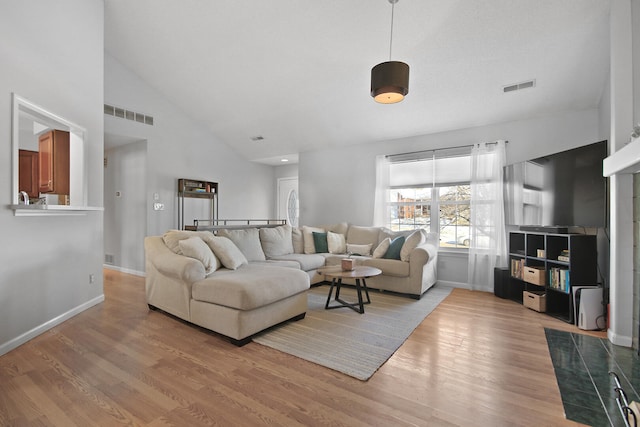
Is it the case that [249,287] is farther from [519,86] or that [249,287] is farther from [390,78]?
[519,86]

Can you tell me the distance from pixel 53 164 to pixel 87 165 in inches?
16.3

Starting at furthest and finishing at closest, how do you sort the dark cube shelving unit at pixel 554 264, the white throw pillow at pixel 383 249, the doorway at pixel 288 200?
the doorway at pixel 288 200
the white throw pillow at pixel 383 249
the dark cube shelving unit at pixel 554 264

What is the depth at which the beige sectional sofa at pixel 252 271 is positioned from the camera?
8.49 ft

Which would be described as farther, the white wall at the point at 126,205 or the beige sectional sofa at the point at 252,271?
the white wall at the point at 126,205

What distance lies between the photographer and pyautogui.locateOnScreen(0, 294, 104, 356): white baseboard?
237 cm

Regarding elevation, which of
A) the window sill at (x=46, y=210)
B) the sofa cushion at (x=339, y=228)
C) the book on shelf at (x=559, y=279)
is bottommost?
the book on shelf at (x=559, y=279)

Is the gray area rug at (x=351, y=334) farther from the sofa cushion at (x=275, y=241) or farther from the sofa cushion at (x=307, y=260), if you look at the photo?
the sofa cushion at (x=275, y=241)

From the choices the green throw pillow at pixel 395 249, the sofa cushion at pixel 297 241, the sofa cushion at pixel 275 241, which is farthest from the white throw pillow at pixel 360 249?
the sofa cushion at pixel 275 241

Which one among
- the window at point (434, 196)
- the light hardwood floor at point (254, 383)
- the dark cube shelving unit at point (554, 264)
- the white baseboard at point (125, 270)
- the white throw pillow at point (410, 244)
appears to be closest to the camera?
the light hardwood floor at point (254, 383)

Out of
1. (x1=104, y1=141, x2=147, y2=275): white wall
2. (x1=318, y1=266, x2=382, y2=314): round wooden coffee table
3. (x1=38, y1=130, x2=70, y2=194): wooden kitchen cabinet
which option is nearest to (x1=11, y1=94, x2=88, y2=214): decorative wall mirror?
(x1=38, y1=130, x2=70, y2=194): wooden kitchen cabinet

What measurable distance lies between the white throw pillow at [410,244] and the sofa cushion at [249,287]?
1677 millimetres

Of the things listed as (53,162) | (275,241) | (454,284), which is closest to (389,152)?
(454,284)

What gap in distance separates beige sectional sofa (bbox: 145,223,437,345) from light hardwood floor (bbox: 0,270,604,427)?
0.86 feet

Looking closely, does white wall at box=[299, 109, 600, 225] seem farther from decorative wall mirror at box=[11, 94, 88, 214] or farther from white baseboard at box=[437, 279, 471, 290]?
decorative wall mirror at box=[11, 94, 88, 214]
